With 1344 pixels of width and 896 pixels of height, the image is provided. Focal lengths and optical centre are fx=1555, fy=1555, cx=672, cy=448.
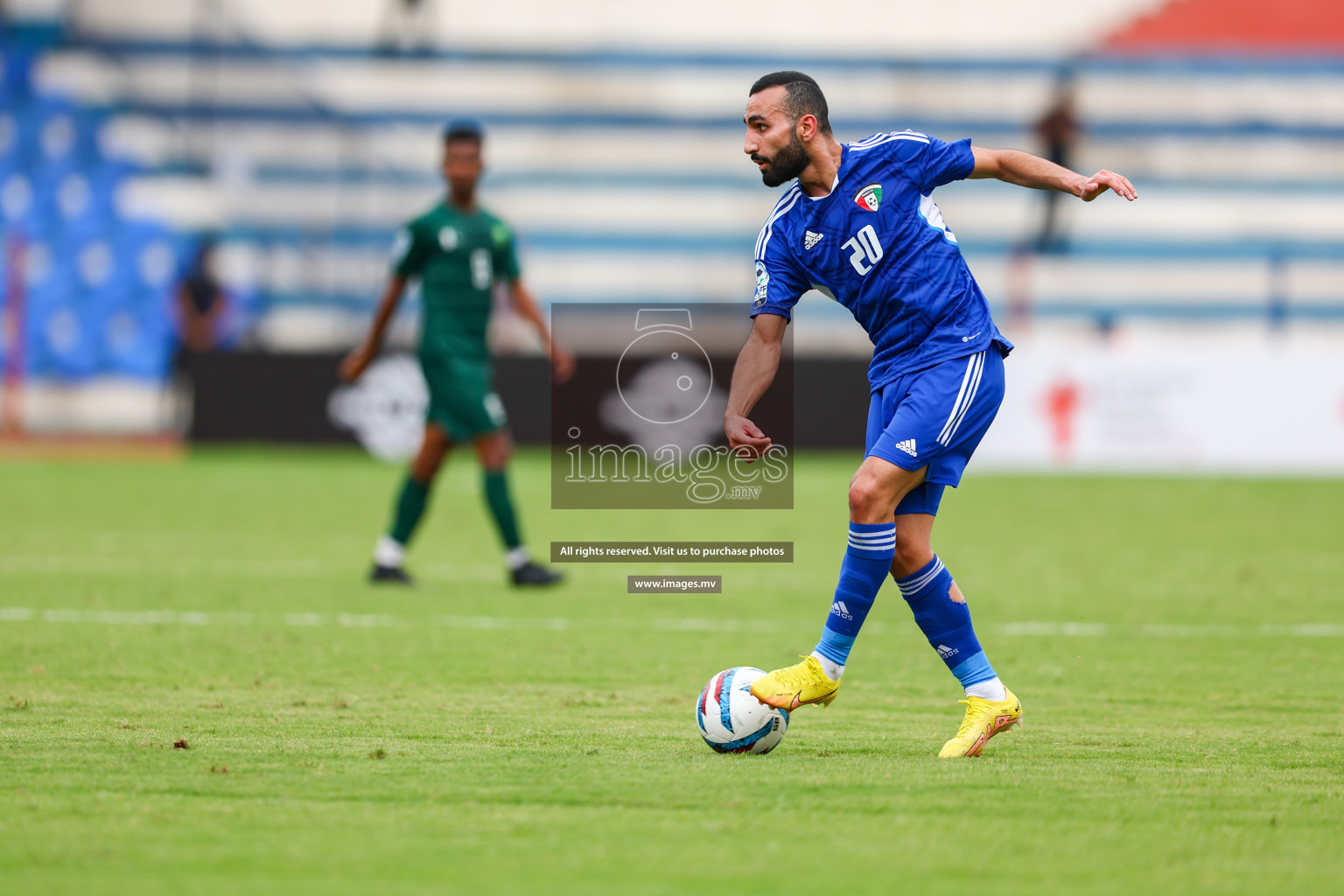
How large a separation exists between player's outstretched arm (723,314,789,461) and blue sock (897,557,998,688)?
0.64 metres

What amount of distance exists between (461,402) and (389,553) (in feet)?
3.08

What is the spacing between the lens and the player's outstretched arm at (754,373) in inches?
183

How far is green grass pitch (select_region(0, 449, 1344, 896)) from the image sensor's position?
3.26m

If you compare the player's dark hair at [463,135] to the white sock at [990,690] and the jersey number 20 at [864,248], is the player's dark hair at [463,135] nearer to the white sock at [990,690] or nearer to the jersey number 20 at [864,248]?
the jersey number 20 at [864,248]

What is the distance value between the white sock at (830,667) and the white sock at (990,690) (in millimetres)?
392

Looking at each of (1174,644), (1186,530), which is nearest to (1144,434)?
(1186,530)

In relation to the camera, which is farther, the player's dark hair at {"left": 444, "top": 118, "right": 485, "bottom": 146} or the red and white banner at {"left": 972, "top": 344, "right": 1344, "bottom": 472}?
the red and white banner at {"left": 972, "top": 344, "right": 1344, "bottom": 472}

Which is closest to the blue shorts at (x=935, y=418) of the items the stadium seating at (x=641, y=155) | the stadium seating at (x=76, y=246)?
the stadium seating at (x=641, y=155)

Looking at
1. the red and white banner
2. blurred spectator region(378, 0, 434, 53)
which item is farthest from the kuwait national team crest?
blurred spectator region(378, 0, 434, 53)

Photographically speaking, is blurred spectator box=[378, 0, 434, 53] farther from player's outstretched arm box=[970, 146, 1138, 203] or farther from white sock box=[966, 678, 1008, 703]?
white sock box=[966, 678, 1008, 703]

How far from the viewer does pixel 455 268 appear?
8.55m

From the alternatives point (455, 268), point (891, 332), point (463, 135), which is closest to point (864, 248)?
point (891, 332)

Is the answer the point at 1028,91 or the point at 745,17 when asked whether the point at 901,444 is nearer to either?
the point at 1028,91

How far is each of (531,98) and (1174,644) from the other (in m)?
20.8
